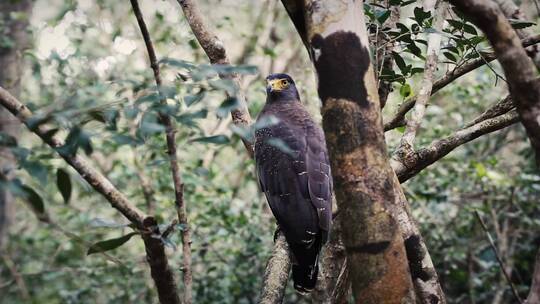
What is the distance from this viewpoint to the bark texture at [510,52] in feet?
4.75

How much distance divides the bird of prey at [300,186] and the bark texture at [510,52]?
1.64 m

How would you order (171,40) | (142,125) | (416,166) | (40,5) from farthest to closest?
(40,5), (171,40), (416,166), (142,125)

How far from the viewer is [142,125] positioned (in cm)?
135

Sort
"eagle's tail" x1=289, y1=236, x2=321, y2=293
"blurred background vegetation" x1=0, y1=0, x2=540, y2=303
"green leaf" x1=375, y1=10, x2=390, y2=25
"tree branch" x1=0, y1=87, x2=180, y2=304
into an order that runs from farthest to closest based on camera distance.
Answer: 1. "blurred background vegetation" x1=0, y1=0, x2=540, y2=303
2. "eagle's tail" x1=289, y1=236, x2=321, y2=293
3. "green leaf" x1=375, y1=10, x2=390, y2=25
4. "tree branch" x1=0, y1=87, x2=180, y2=304

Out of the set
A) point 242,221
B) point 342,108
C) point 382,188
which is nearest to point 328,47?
point 342,108

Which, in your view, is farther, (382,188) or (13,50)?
(13,50)

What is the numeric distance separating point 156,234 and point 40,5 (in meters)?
5.56

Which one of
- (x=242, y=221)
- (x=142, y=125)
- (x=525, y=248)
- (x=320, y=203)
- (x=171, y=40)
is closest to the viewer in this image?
(x=142, y=125)

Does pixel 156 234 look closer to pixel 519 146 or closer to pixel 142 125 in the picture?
pixel 142 125

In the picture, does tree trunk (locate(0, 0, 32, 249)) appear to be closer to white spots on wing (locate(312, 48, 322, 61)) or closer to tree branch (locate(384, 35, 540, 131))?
tree branch (locate(384, 35, 540, 131))

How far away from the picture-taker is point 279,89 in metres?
4.21

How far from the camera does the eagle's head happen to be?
4.20 m

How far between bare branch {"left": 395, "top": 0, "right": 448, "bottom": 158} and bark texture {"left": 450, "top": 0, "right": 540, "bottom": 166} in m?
1.23

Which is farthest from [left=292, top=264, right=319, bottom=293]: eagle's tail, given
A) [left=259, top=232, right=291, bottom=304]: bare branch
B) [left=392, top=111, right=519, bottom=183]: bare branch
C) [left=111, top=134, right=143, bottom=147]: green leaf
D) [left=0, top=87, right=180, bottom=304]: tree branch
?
[left=111, top=134, right=143, bottom=147]: green leaf
